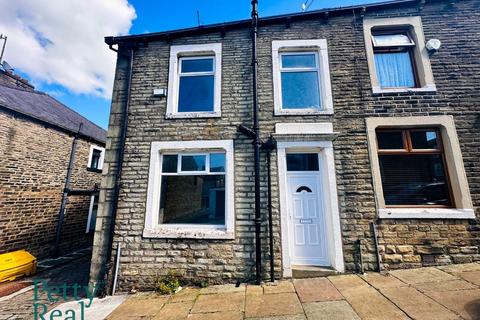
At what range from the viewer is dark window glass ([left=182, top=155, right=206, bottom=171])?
18.0ft

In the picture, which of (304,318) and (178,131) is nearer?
(304,318)

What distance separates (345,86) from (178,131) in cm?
453

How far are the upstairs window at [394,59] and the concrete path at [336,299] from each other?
4.53 meters

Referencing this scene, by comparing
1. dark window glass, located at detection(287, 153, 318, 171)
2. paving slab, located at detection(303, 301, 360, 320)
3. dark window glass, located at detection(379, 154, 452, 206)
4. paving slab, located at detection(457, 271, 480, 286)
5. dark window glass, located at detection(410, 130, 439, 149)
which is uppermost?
dark window glass, located at detection(410, 130, 439, 149)

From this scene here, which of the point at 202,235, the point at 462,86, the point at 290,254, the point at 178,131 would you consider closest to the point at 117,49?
the point at 178,131

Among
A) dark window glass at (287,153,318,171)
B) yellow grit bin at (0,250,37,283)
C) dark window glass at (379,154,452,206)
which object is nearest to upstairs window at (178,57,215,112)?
dark window glass at (287,153,318,171)

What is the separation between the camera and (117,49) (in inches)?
241

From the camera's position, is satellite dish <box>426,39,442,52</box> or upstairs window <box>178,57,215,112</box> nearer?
satellite dish <box>426,39,442,52</box>

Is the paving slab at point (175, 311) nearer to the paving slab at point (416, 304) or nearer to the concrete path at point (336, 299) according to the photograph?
the concrete path at point (336, 299)

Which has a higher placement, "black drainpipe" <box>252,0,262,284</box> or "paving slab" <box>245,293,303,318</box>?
"black drainpipe" <box>252,0,262,284</box>

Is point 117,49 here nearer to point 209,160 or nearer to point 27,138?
point 209,160

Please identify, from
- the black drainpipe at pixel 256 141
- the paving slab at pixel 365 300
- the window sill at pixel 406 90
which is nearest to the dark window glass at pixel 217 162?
the black drainpipe at pixel 256 141

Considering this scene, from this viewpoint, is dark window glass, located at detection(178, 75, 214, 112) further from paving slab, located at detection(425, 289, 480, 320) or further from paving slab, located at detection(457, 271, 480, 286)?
paving slab, located at detection(457, 271, 480, 286)

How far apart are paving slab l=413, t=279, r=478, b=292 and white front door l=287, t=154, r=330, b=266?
5.42ft
